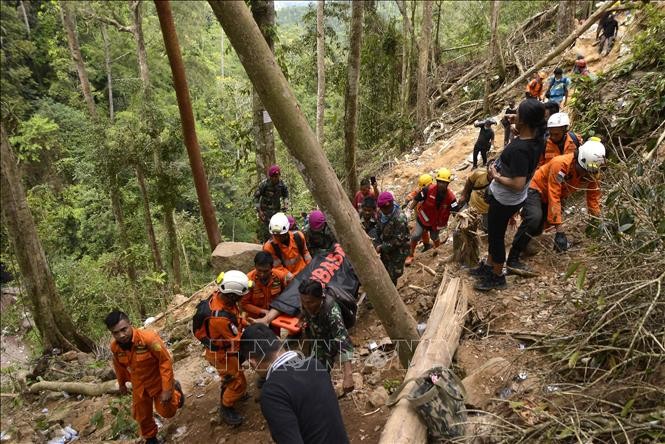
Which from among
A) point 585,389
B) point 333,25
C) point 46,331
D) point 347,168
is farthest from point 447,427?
point 333,25

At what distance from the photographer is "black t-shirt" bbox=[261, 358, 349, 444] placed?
7.54 feet

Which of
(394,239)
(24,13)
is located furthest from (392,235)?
(24,13)

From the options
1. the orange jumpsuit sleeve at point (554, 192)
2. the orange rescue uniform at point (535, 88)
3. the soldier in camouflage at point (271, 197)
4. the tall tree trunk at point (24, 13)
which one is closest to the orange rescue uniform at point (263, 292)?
the soldier in camouflage at point (271, 197)

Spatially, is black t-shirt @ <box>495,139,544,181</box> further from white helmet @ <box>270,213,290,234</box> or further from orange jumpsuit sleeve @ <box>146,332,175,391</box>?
orange jumpsuit sleeve @ <box>146,332,175,391</box>

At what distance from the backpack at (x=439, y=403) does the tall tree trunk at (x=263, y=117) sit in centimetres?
519

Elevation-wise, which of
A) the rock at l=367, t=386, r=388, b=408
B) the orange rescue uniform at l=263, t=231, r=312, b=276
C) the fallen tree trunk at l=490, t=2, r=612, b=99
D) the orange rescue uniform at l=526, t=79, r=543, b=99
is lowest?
the rock at l=367, t=386, r=388, b=408

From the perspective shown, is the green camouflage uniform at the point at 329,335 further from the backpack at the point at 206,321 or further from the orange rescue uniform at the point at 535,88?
the orange rescue uniform at the point at 535,88

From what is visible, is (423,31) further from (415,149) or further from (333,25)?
(333,25)

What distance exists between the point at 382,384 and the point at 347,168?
161 inches

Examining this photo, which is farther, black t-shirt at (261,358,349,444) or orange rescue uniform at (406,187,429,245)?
orange rescue uniform at (406,187,429,245)

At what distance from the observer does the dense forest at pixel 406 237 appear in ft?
8.37

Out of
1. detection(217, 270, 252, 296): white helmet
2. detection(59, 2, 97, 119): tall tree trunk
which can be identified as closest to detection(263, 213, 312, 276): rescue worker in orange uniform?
detection(217, 270, 252, 296): white helmet

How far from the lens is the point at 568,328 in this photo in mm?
3047

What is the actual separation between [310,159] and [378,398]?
2.17 meters
